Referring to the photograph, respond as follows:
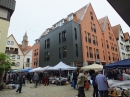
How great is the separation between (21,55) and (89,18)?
26.8 m

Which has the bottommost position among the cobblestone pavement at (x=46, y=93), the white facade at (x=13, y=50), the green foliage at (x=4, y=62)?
the cobblestone pavement at (x=46, y=93)

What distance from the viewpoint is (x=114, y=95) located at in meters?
7.30

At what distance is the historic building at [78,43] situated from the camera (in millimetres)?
23156

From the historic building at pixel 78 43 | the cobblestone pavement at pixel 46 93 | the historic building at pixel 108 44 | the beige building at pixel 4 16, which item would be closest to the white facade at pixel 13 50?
the historic building at pixel 78 43

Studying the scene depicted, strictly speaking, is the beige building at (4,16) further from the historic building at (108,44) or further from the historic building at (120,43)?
the historic building at (120,43)

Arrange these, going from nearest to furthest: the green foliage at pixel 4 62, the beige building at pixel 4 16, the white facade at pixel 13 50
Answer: the green foliage at pixel 4 62 → the beige building at pixel 4 16 → the white facade at pixel 13 50

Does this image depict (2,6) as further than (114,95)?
Yes

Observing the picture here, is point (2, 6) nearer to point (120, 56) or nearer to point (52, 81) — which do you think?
point (52, 81)

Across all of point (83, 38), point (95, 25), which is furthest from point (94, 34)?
point (83, 38)

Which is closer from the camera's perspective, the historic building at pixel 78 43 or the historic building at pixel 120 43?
the historic building at pixel 78 43

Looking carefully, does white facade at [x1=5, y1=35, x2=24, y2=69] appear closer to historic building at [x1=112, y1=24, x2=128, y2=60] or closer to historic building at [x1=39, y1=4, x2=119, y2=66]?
historic building at [x1=39, y1=4, x2=119, y2=66]

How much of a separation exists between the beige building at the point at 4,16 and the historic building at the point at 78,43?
1172 centimetres

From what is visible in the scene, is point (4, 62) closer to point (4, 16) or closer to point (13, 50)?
point (4, 16)

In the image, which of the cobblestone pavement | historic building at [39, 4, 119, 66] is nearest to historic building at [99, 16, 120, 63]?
historic building at [39, 4, 119, 66]
